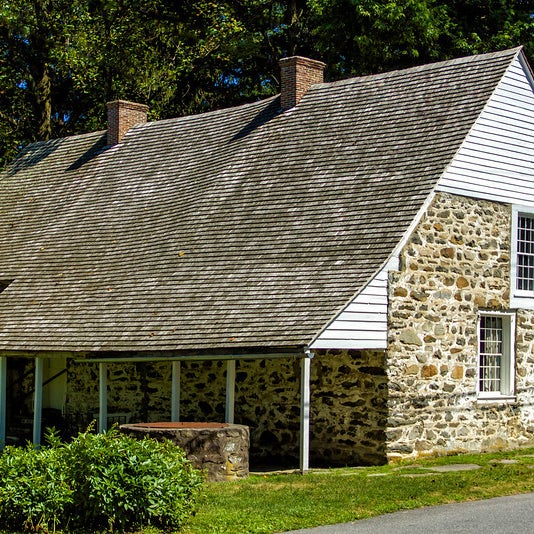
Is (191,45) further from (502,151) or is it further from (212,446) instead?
(212,446)

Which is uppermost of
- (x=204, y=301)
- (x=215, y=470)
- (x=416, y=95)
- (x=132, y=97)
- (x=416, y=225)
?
(x=132, y=97)

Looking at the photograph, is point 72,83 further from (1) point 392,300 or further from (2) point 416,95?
(1) point 392,300

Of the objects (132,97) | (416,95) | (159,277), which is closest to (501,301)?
(416,95)

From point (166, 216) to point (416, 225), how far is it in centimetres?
630

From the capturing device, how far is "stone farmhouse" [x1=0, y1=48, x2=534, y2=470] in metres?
17.5

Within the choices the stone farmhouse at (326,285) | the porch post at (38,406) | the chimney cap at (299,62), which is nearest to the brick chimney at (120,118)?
the stone farmhouse at (326,285)

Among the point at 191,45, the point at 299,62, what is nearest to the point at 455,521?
the point at 299,62

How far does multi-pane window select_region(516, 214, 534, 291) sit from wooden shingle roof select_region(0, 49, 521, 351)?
2378 millimetres

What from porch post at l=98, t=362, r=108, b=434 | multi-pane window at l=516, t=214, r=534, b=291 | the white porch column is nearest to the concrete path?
the white porch column

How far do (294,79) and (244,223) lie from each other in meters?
4.49

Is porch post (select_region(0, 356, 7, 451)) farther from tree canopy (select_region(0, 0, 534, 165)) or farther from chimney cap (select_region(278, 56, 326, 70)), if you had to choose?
tree canopy (select_region(0, 0, 534, 165))

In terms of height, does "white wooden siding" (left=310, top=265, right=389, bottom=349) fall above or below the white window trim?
below

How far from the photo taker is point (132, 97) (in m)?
35.5

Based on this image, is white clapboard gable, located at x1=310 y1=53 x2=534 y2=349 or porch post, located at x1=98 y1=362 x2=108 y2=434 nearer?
white clapboard gable, located at x1=310 y1=53 x2=534 y2=349
